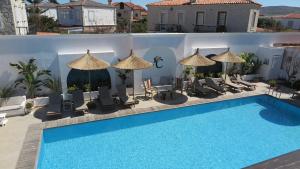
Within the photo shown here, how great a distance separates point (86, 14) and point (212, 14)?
31.9 metres

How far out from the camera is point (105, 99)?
1560cm

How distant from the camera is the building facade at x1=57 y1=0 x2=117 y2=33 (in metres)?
53.4

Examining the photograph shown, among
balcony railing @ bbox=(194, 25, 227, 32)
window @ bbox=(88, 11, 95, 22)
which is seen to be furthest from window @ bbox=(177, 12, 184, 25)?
window @ bbox=(88, 11, 95, 22)

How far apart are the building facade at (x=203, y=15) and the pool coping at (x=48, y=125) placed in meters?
15.2

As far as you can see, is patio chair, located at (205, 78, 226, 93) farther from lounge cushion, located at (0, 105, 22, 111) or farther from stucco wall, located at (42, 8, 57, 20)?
stucco wall, located at (42, 8, 57, 20)

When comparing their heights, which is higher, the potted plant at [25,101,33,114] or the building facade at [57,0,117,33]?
the building facade at [57,0,117,33]

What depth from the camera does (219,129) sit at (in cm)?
1398

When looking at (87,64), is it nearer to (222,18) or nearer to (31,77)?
(31,77)

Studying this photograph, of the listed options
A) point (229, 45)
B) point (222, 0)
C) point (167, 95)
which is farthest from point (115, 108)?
point (222, 0)

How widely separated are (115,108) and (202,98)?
21.5ft

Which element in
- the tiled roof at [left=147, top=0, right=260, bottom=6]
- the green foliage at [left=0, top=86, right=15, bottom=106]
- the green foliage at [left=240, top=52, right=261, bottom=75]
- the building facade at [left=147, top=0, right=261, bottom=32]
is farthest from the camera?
→ the building facade at [left=147, top=0, right=261, bottom=32]

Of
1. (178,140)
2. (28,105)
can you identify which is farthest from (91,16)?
(178,140)

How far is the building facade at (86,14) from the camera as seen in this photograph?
53438mm

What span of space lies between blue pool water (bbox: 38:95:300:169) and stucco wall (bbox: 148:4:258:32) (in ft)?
54.8
